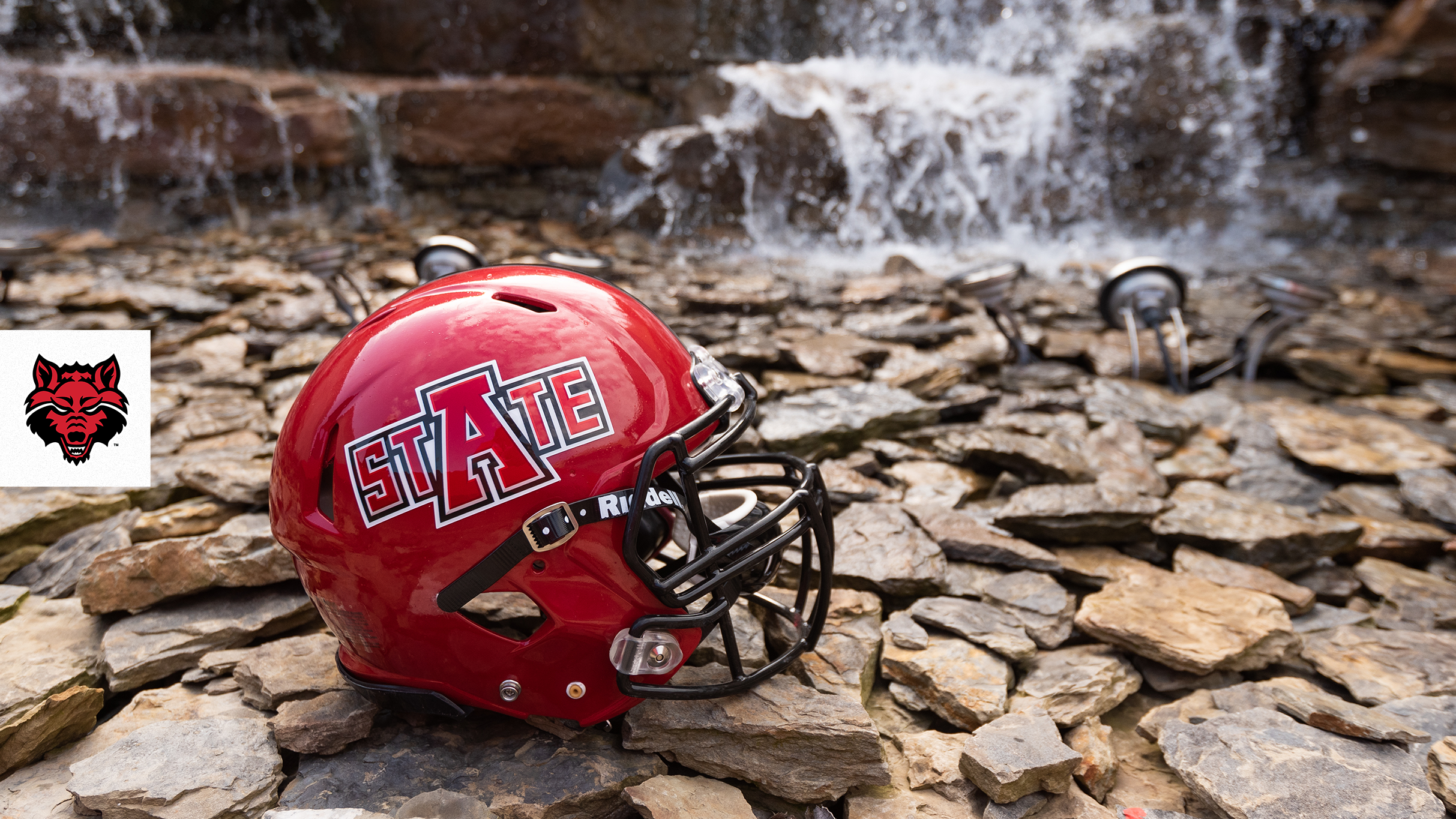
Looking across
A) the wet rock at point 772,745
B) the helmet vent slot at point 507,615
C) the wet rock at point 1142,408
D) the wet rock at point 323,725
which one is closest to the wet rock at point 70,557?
the wet rock at point 323,725

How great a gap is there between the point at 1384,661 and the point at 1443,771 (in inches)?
25.6

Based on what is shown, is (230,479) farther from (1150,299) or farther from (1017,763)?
(1150,299)

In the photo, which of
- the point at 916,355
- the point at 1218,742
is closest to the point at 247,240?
the point at 916,355

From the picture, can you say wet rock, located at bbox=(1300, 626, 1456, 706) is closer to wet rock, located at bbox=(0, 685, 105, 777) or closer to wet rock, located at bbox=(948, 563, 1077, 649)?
wet rock, located at bbox=(948, 563, 1077, 649)

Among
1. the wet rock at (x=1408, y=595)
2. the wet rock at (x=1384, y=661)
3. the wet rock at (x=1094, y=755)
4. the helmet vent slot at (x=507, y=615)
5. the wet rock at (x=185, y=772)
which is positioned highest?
the helmet vent slot at (x=507, y=615)

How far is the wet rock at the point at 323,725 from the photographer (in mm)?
1928

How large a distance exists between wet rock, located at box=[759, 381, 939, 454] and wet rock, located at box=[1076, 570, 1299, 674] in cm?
129

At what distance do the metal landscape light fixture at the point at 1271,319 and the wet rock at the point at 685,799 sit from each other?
161 inches

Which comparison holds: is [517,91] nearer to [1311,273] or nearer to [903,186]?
[903,186]

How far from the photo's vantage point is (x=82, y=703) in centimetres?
204

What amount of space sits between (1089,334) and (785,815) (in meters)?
4.33

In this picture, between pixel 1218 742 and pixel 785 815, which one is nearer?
pixel 785 815

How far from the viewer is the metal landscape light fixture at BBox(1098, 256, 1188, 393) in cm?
464

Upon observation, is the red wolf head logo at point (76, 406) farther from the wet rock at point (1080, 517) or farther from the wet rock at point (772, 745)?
the wet rock at point (1080, 517)
